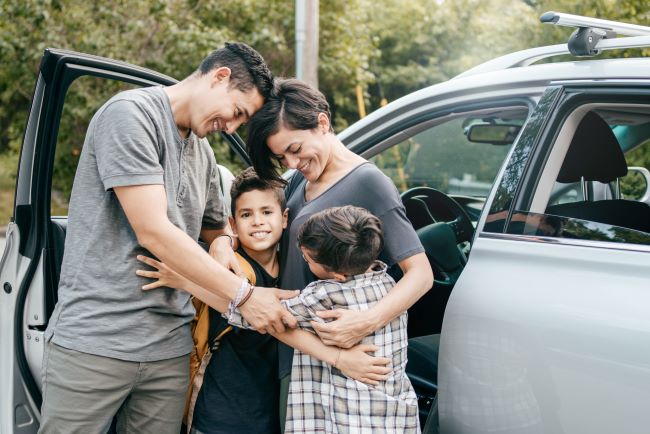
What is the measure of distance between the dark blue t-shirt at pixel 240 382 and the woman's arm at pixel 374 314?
36 centimetres

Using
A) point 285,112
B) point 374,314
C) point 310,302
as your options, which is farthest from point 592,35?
point 310,302

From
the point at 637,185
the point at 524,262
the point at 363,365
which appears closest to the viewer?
the point at 524,262

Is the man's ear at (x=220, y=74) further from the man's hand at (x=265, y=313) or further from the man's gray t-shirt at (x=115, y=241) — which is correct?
the man's hand at (x=265, y=313)

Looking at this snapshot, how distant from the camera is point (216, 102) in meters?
2.43

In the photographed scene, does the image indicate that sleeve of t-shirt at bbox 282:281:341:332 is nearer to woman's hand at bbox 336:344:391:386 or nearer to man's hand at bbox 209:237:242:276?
Result: woman's hand at bbox 336:344:391:386

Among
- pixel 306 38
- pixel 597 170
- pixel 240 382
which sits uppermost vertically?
pixel 306 38

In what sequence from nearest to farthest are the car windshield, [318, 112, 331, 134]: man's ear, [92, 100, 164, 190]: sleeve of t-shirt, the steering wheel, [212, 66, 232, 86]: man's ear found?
[92, 100, 164, 190]: sleeve of t-shirt → [212, 66, 232, 86]: man's ear → [318, 112, 331, 134]: man's ear → the steering wheel → the car windshield

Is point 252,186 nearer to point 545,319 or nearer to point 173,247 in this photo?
point 173,247

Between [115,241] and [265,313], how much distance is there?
498 millimetres

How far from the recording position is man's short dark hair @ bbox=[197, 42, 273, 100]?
2451mm

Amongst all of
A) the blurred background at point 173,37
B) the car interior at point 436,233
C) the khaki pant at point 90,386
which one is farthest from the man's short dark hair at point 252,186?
the blurred background at point 173,37

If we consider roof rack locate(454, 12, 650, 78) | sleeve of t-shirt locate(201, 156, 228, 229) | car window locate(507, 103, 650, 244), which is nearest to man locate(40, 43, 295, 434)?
sleeve of t-shirt locate(201, 156, 228, 229)

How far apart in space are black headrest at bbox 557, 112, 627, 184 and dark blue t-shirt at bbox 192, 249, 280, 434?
3.51 feet

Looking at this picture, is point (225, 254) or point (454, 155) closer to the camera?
point (225, 254)
